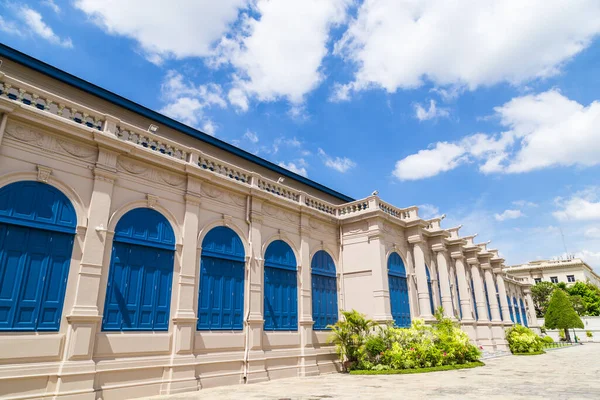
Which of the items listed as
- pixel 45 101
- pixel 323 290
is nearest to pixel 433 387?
pixel 323 290

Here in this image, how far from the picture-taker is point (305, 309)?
1483cm

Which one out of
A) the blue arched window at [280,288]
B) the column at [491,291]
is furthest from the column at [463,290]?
the blue arched window at [280,288]

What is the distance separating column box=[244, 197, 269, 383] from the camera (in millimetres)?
12352

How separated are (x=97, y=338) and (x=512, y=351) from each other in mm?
23490

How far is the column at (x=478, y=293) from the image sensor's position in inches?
952

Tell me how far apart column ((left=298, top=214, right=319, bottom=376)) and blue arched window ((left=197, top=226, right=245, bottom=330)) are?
9.77ft

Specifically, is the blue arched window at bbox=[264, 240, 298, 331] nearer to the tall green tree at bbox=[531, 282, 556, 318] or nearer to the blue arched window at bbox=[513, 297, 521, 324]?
the blue arched window at bbox=[513, 297, 521, 324]

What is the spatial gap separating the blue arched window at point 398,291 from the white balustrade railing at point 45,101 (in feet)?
43.6

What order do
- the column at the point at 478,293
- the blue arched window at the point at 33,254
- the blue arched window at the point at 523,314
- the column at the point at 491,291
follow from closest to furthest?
the blue arched window at the point at 33,254 < the column at the point at 478,293 < the column at the point at 491,291 < the blue arched window at the point at 523,314

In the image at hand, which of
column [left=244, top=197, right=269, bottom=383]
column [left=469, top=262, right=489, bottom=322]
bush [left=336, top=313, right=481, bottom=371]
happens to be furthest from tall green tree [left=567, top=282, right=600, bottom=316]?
column [left=244, top=197, right=269, bottom=383]

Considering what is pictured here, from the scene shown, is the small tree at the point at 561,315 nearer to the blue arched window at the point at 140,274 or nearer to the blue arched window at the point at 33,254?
the blue arched window at the point at 140,274

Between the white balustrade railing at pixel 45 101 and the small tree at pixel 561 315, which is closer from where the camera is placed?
the white balustrade railing at pixel 45 101

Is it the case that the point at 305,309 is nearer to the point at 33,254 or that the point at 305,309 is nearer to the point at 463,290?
the point at 33,254

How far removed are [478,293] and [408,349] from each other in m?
12.1
